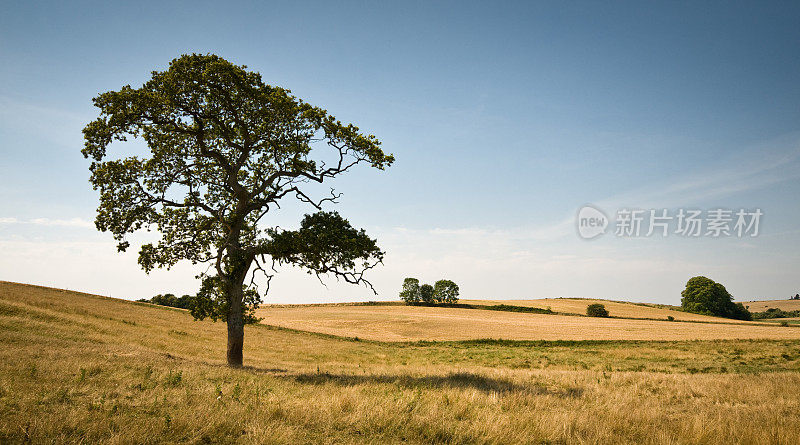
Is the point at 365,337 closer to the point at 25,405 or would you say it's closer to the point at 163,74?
the point at 163,74

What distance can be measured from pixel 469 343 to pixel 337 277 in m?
30.8

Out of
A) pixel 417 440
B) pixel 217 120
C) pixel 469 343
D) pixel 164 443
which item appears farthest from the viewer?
pixel 469 343

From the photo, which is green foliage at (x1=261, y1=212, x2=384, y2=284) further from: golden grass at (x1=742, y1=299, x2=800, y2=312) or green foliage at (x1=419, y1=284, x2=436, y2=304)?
golden grass at (x1=742, y1=299, x2=800, y2=312)

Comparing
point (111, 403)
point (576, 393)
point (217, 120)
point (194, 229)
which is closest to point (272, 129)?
point (217, 120)

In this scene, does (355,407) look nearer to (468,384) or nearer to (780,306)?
(468,384)

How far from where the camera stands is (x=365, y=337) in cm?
4831

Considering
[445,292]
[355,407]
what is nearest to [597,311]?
[445,292]

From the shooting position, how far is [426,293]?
105938 mm

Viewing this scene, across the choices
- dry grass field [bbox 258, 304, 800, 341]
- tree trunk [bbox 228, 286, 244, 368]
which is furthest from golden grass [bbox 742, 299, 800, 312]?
tree trunk [bbox 228, 286, 244, 368]

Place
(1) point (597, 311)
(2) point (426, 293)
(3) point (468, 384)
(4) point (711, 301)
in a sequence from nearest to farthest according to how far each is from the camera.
Answer: 1. (3) point (468, 384)
2. (1) point (597, 311)
3. (4) point (711, 301)
4. (2) point (426, 293)

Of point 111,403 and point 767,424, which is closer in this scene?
point 111,403

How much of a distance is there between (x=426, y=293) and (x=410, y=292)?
14.8 feet

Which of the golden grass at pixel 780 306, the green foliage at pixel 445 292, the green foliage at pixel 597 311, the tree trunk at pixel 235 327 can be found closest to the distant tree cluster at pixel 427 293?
the green foliage at pixel 445 292

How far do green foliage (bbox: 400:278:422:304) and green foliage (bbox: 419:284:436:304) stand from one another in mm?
628
